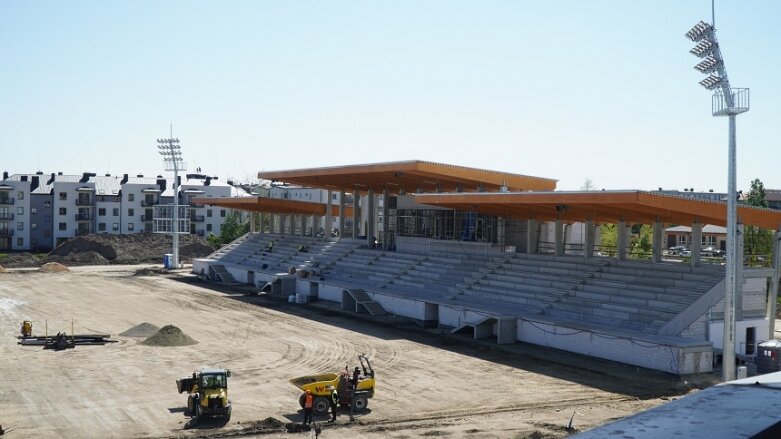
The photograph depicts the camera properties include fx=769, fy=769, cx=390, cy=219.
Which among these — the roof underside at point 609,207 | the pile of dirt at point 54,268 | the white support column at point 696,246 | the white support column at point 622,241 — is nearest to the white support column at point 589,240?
the roof underside at point 609,207

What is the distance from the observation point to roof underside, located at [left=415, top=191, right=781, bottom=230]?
28531mm

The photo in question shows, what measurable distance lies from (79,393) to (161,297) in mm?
28354

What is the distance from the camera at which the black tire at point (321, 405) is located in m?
21.2

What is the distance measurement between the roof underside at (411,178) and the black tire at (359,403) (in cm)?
2267

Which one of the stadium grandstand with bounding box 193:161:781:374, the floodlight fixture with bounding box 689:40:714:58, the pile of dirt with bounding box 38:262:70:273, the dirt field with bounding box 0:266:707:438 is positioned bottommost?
the pile of dirt with bounding box 38:262:70:273

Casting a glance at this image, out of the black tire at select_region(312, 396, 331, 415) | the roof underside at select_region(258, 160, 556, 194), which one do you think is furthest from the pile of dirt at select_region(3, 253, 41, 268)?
the black tire at select_region(312, 396, 331, 415)

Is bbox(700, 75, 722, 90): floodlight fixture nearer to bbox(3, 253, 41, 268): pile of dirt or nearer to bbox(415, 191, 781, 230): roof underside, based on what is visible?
bbox(415, 191, 781, 230): roof underside

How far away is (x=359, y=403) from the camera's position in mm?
21797

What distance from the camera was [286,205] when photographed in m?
66.9

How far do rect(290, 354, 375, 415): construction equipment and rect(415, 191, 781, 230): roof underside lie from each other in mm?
12734

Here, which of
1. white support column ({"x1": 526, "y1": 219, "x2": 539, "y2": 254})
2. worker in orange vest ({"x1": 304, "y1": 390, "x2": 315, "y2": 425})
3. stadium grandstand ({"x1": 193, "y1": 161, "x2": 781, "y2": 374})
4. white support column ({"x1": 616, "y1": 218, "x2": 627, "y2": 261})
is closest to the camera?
worker in orange vest ({"x1": 304, "y1": 390, "x2": 315, "y2": 425})

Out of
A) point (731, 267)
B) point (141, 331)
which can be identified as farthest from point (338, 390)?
point (141, 331)

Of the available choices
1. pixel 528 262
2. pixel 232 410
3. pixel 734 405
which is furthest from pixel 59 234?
pixel 734 405

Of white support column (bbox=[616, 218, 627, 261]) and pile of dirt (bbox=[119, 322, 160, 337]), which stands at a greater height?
white support column (bbox=[616, 218, 627, 261])
